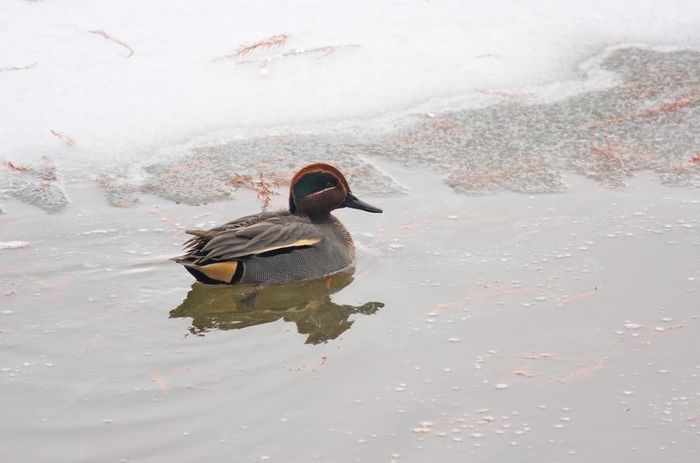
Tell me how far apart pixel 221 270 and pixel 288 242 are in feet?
1.56

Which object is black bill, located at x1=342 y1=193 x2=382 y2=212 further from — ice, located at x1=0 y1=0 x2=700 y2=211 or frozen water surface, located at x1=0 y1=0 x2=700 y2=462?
ice, located at x1=0 y1=0 x2=700 y2=211

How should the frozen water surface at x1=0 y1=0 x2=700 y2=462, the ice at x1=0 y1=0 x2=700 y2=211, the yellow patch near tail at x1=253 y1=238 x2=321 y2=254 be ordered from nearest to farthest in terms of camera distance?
the frozen water surface at x1=0 y1=0 x2=700 y2=462 → the yellow patch near tail at x1=253 y1=238 x2=321 y2=254 → the ice at x1=0 y1=0 x2=700 y2=211

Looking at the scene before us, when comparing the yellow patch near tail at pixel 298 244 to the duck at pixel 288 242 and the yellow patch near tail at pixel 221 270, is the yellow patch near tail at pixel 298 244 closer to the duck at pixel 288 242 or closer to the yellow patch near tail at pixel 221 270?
the duck at pixel 288 242

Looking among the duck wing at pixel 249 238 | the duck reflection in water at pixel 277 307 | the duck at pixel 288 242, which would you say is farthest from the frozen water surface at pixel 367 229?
the duck wing at pixel 249 238

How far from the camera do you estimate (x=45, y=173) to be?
7109 mm

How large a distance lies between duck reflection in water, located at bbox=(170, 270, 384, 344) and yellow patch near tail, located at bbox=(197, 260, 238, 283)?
9 centimetres

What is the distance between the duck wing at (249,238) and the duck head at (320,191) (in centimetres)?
13

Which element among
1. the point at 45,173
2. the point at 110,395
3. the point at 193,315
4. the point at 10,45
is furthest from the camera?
the point at 10,45

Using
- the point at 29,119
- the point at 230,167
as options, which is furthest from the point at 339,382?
the point at 29,119

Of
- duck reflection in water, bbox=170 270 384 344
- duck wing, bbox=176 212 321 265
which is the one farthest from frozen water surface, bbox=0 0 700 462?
duck wing, bbox=176 212 321 265

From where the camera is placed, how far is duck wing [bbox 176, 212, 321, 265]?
5895mm

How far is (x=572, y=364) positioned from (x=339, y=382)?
109cm

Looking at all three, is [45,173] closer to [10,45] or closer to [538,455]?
[10,45]

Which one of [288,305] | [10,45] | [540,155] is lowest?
[288,305]
